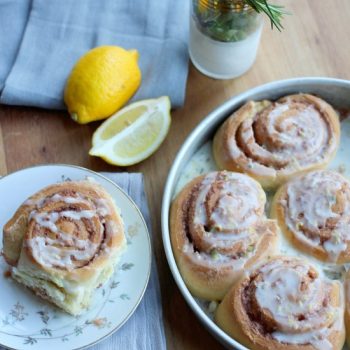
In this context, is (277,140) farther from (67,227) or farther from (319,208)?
(67,227)

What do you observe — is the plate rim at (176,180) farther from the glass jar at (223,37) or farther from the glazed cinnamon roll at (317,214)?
the glazed cinnamon roll at (317,214)

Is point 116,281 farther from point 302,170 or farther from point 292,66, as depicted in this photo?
point 292,66

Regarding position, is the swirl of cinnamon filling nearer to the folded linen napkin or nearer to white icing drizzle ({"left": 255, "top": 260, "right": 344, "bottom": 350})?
the folded linen napkin

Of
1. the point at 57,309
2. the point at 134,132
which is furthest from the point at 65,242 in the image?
the point at 134,132

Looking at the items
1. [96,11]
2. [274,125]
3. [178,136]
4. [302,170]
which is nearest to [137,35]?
[96,11]

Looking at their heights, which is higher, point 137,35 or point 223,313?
point 137,35

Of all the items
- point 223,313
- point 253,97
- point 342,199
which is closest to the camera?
point 223,313

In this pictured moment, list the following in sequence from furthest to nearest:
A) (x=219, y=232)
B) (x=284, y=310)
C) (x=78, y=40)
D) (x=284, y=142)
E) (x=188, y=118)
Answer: (x=78, y=40) → (x=188, y=118) → (x=284, y=142) → (x=219, y=232) → (x=284, y=310)
